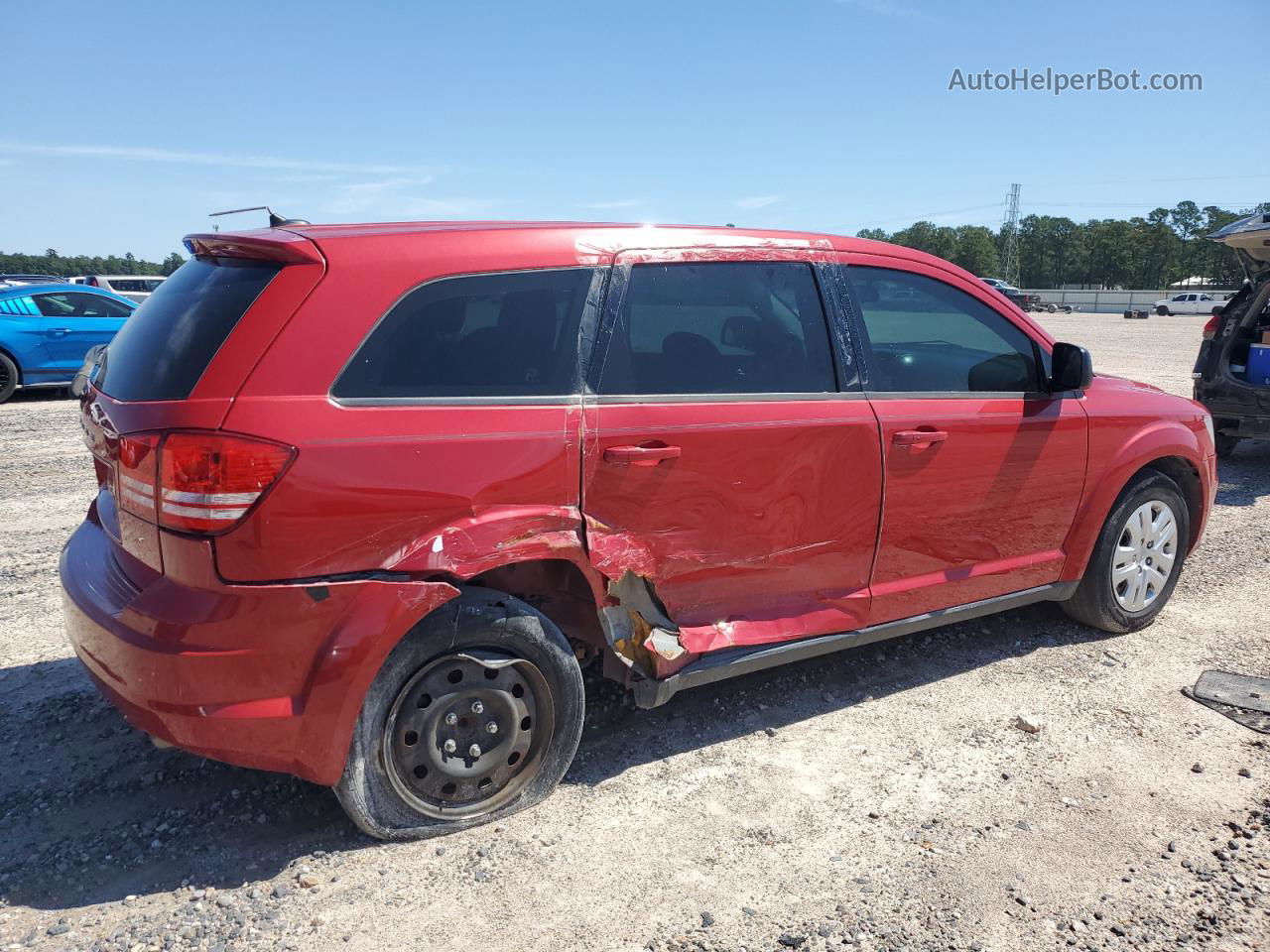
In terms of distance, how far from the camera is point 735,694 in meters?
3.97

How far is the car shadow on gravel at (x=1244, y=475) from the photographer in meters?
7.79

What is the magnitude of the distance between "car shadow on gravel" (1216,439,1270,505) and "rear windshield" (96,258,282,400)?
25.2 feet

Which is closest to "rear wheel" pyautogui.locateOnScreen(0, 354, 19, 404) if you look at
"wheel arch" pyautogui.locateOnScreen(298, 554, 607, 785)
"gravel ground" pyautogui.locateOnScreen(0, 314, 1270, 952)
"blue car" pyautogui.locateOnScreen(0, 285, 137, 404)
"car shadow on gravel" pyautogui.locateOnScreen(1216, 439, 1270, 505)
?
"blue car" pyautogui.locateOnScreen(0, 285, 137, 404)

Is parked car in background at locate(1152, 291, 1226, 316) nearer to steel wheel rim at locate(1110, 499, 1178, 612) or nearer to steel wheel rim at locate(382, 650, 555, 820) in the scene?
steel wheel rim at locate(1110, 499, 1178, 612)

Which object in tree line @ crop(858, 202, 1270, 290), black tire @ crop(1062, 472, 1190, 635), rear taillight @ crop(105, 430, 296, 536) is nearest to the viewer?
rear taillight @ crop(105, 430, 296, 536)

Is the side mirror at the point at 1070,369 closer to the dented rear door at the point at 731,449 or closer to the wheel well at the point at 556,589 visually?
the dented rear door at the point at 731,449

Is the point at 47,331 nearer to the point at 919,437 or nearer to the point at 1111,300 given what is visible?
the point at 919,437

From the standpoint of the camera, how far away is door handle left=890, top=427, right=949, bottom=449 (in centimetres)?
359

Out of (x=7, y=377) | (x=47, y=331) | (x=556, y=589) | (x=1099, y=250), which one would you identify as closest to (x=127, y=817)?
(x=556, y=589)

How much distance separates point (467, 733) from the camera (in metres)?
2.91

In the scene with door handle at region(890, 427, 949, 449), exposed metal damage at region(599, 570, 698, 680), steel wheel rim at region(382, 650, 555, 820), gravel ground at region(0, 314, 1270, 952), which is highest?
door handle at region(890, 427, 949, 449)

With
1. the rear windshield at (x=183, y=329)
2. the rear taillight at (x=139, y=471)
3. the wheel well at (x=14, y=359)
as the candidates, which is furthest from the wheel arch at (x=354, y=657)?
the wheel well at (x=14, y=359)

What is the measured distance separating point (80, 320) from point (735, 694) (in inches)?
486

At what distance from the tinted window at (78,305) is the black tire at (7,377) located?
2.63 ft
